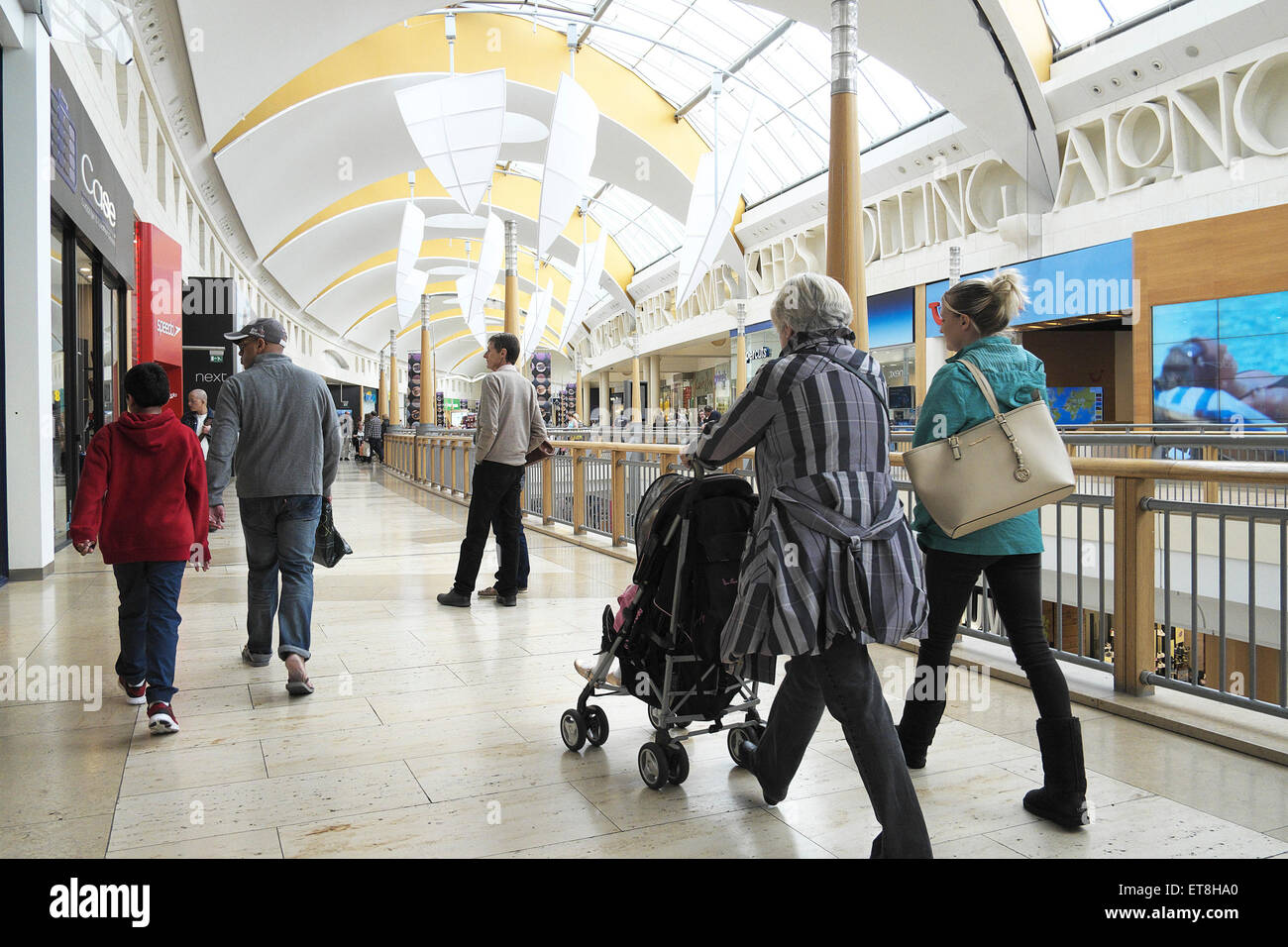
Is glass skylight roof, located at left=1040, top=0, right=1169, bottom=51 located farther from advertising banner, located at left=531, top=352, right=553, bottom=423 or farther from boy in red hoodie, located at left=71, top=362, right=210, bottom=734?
boy in red hoodie, located at left=71, top=362, right=210, bottom=734

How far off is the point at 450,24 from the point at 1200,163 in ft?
48.3

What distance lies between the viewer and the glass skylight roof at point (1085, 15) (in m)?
18.8

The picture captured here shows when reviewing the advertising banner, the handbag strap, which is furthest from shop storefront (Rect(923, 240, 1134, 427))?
the handbag strap

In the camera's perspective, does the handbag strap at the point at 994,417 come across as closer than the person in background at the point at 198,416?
Yes

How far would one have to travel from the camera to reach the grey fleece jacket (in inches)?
184

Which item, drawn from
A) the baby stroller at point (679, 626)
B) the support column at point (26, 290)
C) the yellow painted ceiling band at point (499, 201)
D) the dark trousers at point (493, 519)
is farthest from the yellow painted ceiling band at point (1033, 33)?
the baby stroller at point (679, 626)

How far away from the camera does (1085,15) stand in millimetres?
19766

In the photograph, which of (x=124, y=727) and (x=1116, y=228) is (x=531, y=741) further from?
(x=1116, y=228)

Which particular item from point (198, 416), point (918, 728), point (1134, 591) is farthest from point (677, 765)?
point (198, 416)

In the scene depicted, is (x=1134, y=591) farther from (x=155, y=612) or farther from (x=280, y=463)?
(x=155, y=612)

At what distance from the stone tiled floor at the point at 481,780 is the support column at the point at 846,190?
2432 mm

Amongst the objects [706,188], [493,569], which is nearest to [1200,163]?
[706,188]

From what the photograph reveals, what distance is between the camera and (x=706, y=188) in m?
27.9

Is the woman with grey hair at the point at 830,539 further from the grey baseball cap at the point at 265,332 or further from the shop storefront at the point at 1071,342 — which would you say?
the shop storefront at the point at 1071,342
